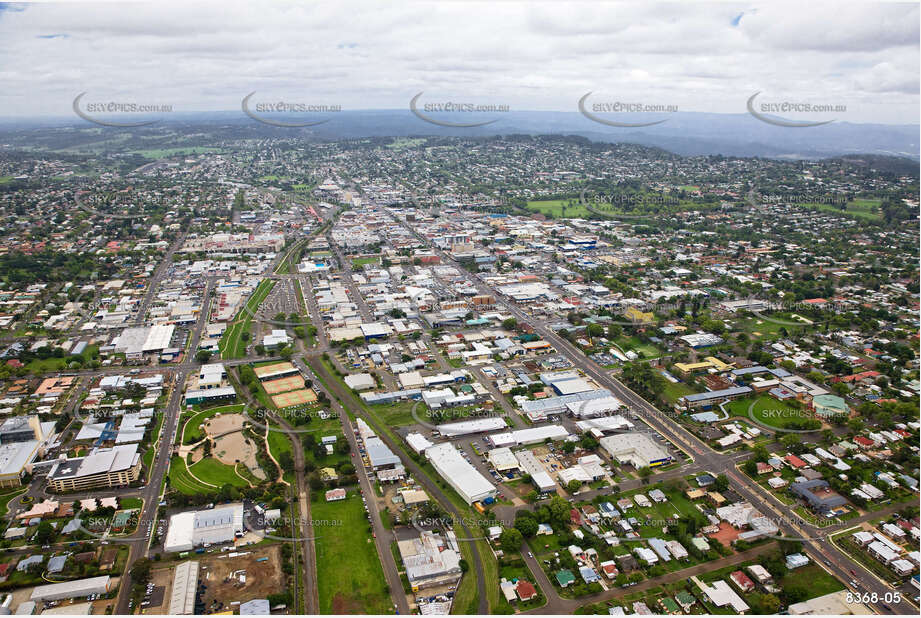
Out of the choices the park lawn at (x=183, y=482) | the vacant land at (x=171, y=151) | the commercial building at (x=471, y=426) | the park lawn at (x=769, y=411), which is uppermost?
the vacant land at (x=171, y=151)

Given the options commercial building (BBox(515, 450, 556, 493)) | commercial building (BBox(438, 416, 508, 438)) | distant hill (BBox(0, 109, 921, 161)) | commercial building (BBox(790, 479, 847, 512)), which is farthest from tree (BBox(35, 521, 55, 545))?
distant hill (BBox(0, 109, 921, 161))

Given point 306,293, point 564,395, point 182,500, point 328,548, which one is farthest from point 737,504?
point 306,293

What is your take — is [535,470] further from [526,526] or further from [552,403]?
[552,403]

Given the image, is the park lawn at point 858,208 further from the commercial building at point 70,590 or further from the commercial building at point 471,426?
the commercial building at point 70,590

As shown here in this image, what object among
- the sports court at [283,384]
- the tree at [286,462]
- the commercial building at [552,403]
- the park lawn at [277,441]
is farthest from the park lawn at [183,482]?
the commercial building at [552,403]

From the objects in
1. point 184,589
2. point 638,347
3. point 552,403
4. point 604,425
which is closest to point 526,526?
point 604,425

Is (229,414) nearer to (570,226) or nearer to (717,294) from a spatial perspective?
(717,294)

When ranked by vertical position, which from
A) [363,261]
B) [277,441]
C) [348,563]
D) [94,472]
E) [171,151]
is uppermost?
[171,151]
